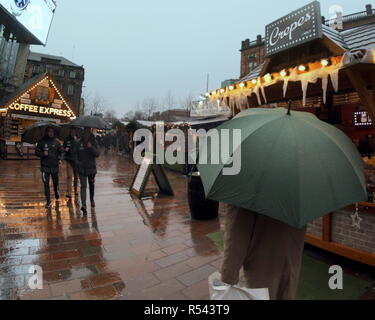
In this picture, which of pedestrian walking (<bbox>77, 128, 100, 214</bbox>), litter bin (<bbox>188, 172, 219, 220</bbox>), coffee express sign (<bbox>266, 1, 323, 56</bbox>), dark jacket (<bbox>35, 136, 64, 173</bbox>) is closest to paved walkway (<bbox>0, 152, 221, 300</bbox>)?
litter bin (<bbox>188, 172, 219, 220</bbox>)

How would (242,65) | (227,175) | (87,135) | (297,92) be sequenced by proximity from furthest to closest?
1. (242,65)
2. (297,92)
3. (87,135)
4. (227,175)

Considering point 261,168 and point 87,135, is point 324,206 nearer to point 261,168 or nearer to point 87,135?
point 261,168

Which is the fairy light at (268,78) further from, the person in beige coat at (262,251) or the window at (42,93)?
the window at (42,93)

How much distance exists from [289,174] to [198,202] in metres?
4.02

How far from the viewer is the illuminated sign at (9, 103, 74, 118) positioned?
54.2 ft

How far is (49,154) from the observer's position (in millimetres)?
5719

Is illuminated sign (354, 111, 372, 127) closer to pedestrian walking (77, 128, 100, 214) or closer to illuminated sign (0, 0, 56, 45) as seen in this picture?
pedestrian walking (77, 128, 100, 214)

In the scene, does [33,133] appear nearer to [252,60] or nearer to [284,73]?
[284,73]

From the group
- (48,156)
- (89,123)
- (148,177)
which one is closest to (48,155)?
(48,156)

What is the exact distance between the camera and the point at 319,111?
697cm

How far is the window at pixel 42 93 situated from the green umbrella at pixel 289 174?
64.0 feet

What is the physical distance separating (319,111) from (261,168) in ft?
21.7

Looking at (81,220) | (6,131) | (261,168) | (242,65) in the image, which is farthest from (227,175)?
(242,65)

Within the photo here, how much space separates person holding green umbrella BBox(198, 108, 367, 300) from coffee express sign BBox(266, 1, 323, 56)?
12.5 feet
